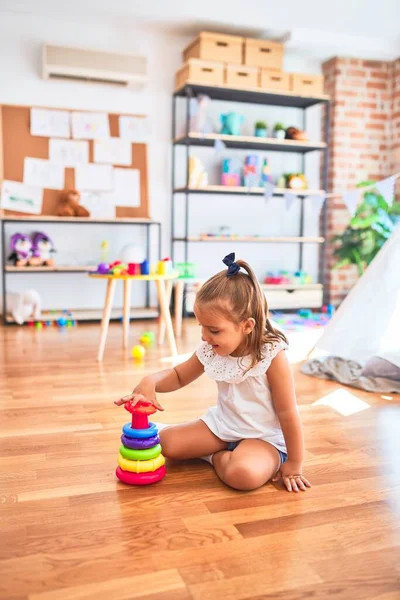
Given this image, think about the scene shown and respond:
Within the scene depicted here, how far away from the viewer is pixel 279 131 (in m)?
4.82

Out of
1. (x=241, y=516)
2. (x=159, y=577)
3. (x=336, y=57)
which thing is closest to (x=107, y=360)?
(x=241, y=516)

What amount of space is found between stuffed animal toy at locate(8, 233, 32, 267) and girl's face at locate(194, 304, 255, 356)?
3.11 metres

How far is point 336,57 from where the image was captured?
509 centimetres

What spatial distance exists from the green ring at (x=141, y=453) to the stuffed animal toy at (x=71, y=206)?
10.2 ft

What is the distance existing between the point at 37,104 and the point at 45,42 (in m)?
0.46

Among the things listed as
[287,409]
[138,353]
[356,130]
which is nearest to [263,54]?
[356,130]

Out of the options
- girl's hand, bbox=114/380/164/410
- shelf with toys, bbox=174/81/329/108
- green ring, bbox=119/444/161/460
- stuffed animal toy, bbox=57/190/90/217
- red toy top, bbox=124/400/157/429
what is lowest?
green ring, bbox=119/444/161/460

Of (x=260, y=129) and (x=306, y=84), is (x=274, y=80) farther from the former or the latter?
(x=260, y=129)

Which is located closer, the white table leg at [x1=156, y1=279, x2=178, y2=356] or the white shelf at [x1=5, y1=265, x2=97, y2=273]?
the white table leg at [x1=156, y1=279, x2=178, y2=356]

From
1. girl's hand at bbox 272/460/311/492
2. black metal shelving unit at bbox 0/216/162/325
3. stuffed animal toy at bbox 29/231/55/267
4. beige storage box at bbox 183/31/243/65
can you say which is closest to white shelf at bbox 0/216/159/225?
black metal shelving unit at bbox 0/216/162/325

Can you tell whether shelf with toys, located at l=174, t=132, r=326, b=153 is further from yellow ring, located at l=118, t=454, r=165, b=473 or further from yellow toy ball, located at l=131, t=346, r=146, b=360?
yellow ring, located at l=118, t=454, r=165, b=473

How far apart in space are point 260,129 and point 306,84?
500 millimetres

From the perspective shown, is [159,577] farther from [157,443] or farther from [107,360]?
[107,360]

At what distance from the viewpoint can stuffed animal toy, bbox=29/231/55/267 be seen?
14.2 feet
